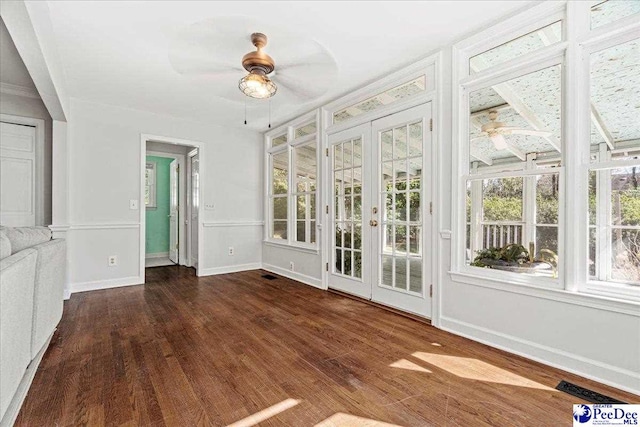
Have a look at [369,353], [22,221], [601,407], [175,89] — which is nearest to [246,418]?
[369,353]

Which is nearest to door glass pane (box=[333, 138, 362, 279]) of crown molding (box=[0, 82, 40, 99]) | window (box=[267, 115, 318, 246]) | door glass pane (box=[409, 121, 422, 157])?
window (box=[267, 115, 318, 246])

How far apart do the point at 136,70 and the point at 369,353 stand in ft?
11.4

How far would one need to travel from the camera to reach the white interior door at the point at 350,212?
343 centimetres

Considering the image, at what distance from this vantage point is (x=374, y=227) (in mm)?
3326

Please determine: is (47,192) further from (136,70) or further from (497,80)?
(497,80)

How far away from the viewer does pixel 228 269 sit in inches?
196

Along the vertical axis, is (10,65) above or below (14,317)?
above

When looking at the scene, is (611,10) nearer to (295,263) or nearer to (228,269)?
(295,263)

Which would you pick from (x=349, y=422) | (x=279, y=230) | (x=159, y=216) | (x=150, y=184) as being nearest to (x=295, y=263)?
(x=279, y=230)

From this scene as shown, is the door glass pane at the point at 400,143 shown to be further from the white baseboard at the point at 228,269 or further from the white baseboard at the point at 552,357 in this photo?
the white baseboard at the point at 228,269

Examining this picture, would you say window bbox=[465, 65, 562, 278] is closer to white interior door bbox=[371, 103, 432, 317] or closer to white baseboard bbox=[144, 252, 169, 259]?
white interior door bbox=[371, 103, 432, 317]

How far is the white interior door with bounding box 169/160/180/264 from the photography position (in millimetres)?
5879

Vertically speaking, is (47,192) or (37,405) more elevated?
(47,192)

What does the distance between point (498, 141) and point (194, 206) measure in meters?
4.65
